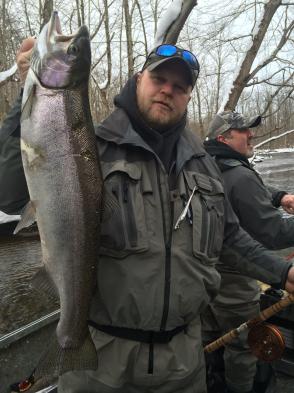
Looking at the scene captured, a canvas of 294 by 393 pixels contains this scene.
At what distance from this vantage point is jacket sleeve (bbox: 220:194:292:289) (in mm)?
2455

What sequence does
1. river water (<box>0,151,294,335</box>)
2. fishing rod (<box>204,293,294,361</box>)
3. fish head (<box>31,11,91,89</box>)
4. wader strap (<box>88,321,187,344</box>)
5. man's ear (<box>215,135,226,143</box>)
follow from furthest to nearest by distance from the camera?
river water (<box>0,151,294,335</box>)
man's ear (<box>215,135,226,143</box>)
fishing rod (<box>204,293,294,361</box>)
wader strap (<box>88,321,187,344</box>)
fish head (<box>31,11,91,89</box>)

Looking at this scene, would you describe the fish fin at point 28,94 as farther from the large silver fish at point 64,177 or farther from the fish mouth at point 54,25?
the fish mouth at point 54,25

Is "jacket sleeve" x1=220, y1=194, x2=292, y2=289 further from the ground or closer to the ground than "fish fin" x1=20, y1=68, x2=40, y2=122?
closer to the ground

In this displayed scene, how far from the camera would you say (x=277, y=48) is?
1055 cm

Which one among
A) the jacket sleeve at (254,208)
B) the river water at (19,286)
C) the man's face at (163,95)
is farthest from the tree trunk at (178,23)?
the man's face at (163,95)

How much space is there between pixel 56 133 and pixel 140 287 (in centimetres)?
78

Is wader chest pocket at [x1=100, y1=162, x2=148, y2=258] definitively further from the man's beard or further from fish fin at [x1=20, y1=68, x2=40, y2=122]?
fish fin at [x1=20, y1=68, x2=40, y2=122]

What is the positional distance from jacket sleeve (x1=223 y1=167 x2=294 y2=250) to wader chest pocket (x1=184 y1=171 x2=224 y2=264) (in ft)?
3.26

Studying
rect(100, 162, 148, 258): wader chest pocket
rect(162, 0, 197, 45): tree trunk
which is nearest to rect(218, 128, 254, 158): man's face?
rect(100, 162, 148, 258): wader chest pocket

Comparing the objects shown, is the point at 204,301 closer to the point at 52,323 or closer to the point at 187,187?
the point at 187,187

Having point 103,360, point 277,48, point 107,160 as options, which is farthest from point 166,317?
point 277,48

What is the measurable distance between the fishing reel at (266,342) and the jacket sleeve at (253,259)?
498 millimetres

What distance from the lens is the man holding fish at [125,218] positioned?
67.5 inches

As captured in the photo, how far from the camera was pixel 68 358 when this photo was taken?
181 centimetres
